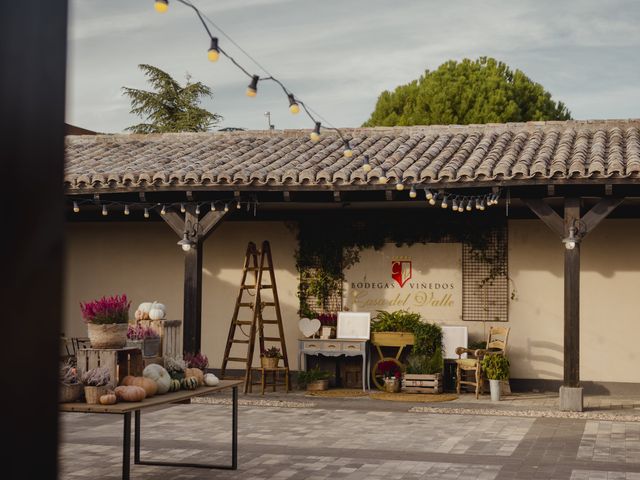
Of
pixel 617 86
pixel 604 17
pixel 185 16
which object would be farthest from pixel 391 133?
pixel 617 86

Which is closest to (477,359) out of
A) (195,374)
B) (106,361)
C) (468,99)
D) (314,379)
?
(314,379)

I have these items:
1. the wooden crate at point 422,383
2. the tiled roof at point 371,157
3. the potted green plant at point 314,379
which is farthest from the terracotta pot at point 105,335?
the wooden crate at point 422,383

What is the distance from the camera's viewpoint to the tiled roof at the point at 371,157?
36.3 ft

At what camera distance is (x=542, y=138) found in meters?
13.1

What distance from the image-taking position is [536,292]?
12.8m

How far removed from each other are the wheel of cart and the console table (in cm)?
13

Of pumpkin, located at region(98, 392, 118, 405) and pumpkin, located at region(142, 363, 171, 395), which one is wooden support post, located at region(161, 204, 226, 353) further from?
pumpkin, located at region(98, 392, 118, 405)

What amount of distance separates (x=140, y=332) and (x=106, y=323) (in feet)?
2.28

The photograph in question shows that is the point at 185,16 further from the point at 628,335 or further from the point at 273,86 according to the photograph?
the point at 628,335

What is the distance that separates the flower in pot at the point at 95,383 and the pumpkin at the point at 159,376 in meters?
0.42

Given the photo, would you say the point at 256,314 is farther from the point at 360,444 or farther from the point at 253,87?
the point at 253,87

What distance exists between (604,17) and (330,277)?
1498 centimetres

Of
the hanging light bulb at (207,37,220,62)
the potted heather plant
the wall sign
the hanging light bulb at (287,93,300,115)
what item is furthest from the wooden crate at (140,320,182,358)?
the wall sign

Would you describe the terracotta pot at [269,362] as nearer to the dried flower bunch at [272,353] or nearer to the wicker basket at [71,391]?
the dried flower bunch at [272,353]
